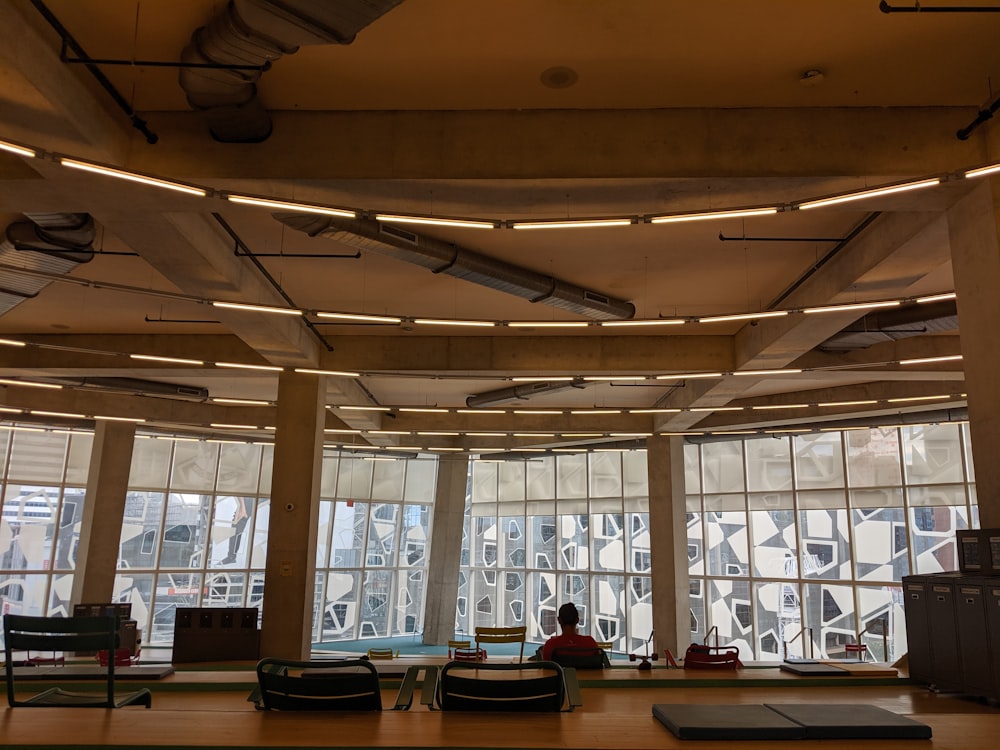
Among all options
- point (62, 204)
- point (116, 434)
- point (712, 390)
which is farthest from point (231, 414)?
point (62, 204)

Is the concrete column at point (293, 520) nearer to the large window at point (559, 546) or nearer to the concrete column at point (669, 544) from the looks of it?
the concrete column at point (669, 544)

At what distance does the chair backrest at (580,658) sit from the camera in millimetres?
6484

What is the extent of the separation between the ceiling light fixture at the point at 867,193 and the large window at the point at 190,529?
20.4 meters

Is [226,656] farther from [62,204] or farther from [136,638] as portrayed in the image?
[62,204]

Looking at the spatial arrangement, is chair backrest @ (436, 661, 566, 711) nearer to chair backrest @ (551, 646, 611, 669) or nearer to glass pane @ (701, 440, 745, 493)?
chair backrest @ (551, 646, 611, 669)

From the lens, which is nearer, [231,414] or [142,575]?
[231,414]

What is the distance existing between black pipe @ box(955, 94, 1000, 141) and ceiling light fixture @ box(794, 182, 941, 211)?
0.86m

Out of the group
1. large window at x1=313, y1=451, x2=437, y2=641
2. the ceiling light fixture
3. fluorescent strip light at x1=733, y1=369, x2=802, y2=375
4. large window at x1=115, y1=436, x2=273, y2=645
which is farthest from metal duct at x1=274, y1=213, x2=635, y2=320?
large window at x1=313, y1=451, x2=437, y2=641

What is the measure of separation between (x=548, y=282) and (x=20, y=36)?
578 cm

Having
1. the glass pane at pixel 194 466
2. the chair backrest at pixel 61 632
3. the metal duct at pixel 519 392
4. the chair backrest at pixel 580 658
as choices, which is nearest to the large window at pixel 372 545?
the glass pane at pixel 194 466

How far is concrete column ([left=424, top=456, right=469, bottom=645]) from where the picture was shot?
24.1 meters

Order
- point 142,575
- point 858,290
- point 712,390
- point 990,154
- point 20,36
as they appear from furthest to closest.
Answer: point 142,575 < point 712,390 < point 858,290 < point 990,154 < point 20,36

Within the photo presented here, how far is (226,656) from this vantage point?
34.6 feet

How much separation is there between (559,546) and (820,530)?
8.08 meters
